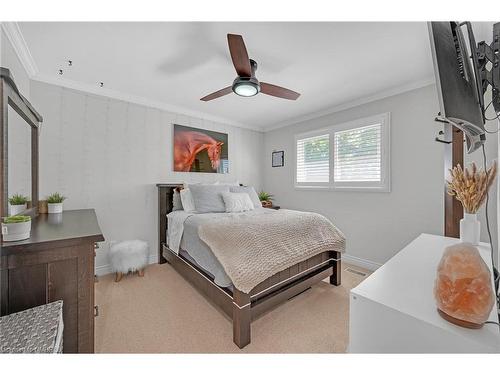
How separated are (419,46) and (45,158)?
3966mm

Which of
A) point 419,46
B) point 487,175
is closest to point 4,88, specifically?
point 487,175

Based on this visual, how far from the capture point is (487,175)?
4.07ft

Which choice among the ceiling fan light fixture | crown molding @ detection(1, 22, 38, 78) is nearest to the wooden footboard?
the ceiling fan light fixture

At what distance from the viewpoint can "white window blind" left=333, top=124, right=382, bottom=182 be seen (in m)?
2.88

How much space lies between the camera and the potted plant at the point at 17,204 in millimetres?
1407

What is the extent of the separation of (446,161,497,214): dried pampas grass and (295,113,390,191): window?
1.45 metres

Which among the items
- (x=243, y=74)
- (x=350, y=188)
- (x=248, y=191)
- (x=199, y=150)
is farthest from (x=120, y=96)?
(x=350, y=188)

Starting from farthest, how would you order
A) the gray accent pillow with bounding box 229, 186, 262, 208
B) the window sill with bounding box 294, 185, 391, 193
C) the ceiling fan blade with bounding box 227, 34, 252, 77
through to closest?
the gray accent pillow with bounding box 229, 186, 262, 208 < the window sill with bounding box 294, 185, 391, 193 < the ceiling fan blade with bounding box 227, 34, 252, 77

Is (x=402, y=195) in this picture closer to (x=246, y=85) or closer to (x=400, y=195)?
(x=400, y=195)

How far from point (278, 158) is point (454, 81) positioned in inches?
138

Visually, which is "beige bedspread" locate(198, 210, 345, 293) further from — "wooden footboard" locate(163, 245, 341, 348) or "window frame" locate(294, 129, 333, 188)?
"window frame" locate(294, 129, 333, 188)

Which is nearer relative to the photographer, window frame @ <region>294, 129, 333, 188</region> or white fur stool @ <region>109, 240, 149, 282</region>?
white fur stool @ <region>109, 240, 149, 282</region>

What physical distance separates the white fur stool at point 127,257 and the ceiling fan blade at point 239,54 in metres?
2.39
